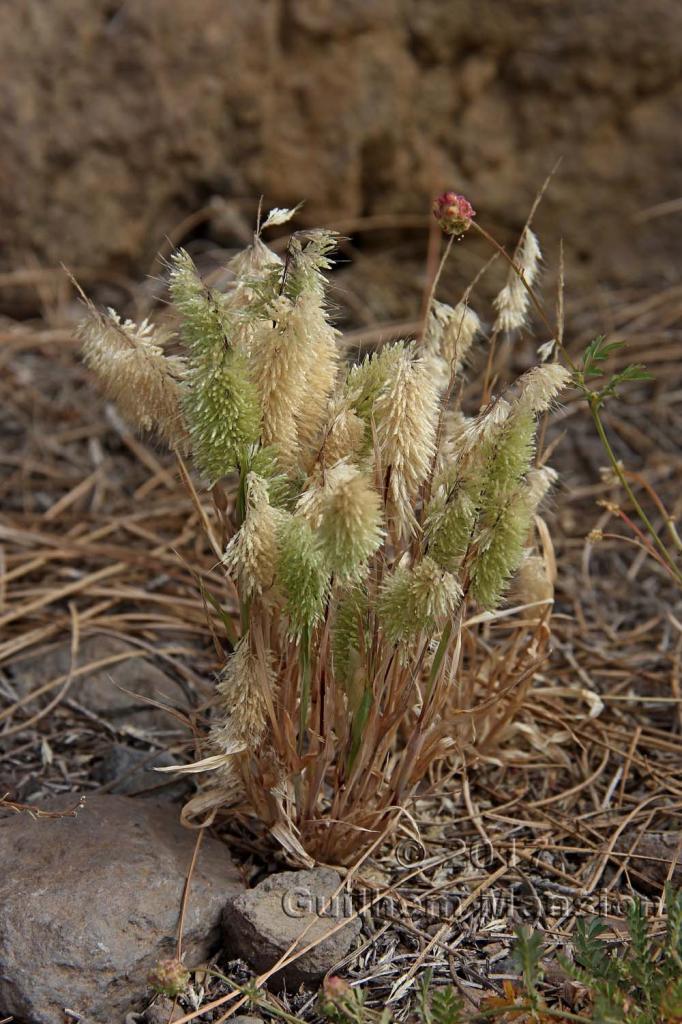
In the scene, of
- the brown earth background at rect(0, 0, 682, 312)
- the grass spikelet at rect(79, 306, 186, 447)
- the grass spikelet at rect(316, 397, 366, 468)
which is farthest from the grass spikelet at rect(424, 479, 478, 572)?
the brown earth background at rect(0, 0, 682, 312)

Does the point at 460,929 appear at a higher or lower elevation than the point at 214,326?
lower

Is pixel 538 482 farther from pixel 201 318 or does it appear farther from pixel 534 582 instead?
pixel 201 318

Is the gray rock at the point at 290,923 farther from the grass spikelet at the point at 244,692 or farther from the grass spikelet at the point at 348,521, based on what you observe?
the grass spikelet at the point at 348,521

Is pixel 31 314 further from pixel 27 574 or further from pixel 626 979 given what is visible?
pixel 626 979

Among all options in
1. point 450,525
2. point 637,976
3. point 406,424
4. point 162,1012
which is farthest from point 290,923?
point 406,424

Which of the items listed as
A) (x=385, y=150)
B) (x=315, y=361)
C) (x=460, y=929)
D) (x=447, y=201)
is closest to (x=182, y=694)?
(x=460, y=929)

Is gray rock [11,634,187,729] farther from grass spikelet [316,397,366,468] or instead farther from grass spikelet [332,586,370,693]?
grass spikelet [316,397,366,468]
